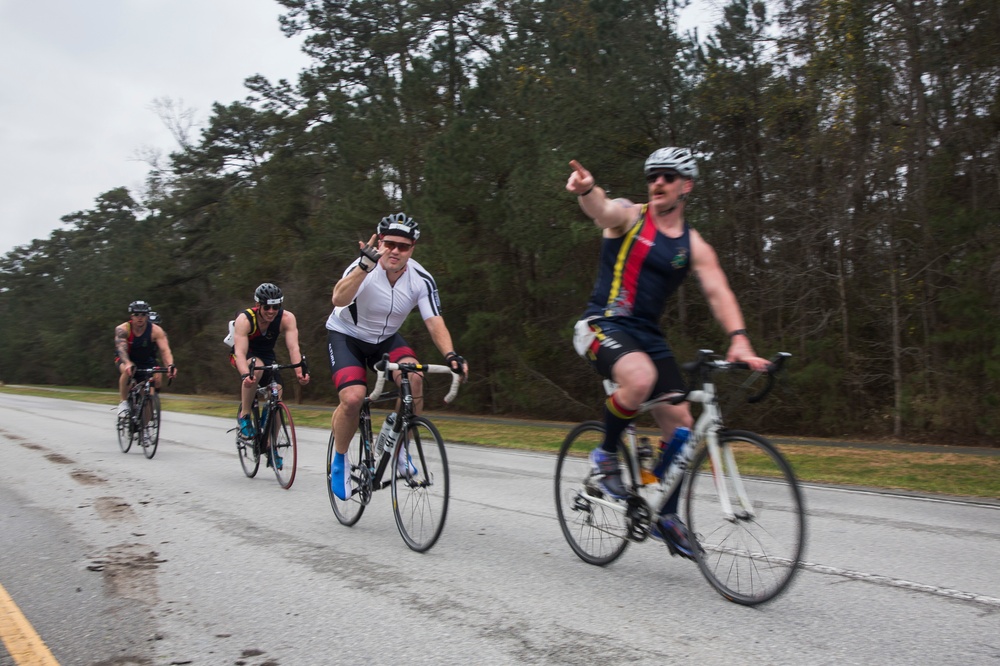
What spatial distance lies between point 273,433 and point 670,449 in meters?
5.33

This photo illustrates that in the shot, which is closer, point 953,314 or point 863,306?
point 953,314

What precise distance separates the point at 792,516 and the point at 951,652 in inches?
32.0

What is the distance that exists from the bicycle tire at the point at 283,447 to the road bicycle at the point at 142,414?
3.48 meters

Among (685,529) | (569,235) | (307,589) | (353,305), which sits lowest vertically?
(307,589)

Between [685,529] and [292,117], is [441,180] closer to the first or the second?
[292,117]

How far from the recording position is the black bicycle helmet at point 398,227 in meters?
5.33

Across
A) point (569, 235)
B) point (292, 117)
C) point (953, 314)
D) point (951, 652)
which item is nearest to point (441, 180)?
point (569, 235)

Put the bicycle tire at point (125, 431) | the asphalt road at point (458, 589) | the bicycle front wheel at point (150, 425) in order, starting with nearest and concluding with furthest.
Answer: the asphalt road at point (458, 589), the bicycle front wheel at point (150, 425), the bicycle tire at point (125, 431)

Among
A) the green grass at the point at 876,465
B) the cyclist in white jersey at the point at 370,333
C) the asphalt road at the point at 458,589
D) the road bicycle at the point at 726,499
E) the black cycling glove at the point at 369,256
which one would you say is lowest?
the asphalt road at the point at 458,589

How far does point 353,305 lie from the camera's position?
19.9 ft

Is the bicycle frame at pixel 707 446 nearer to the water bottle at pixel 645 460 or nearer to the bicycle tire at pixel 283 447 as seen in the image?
the water bottle at pixel 645 460

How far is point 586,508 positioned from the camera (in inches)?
197

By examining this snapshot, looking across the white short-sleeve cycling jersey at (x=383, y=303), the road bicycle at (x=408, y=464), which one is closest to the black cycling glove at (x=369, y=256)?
the road bicycle at (x=408, y=464)

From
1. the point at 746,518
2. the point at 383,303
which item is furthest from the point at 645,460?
the point at 383,303
